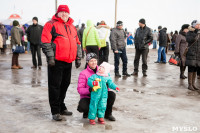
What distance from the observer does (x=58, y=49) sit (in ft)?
16.6

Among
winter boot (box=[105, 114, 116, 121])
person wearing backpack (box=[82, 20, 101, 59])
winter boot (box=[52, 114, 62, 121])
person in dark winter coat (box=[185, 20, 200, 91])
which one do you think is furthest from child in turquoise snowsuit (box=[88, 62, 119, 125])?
person wearing backpack (box=[82, 20, 101, 59])

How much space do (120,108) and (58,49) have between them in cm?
194

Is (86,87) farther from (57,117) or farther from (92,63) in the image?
(57,117)

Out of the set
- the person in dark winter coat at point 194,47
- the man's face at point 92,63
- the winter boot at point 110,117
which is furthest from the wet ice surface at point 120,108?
the man's face at point 92,63

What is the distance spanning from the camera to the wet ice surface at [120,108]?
4863mm

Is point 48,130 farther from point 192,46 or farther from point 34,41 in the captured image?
point 34,41

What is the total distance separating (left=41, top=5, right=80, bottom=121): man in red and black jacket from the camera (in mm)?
4977

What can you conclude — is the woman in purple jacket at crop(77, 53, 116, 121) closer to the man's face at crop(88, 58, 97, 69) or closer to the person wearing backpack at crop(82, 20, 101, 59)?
the man's face at crop(88, 58, 97, 69)

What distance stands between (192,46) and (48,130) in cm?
526

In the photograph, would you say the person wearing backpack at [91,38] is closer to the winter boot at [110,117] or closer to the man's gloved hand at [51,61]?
the winter boot at [110,117]

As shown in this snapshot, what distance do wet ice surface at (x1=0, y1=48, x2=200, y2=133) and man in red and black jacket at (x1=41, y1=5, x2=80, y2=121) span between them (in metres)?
0.48

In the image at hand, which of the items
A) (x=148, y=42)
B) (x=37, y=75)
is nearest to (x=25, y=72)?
(x=37, y=75)

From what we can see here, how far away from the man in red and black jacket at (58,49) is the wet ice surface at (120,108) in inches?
19.1

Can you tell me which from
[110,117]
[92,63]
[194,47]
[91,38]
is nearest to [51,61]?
[92,63]
